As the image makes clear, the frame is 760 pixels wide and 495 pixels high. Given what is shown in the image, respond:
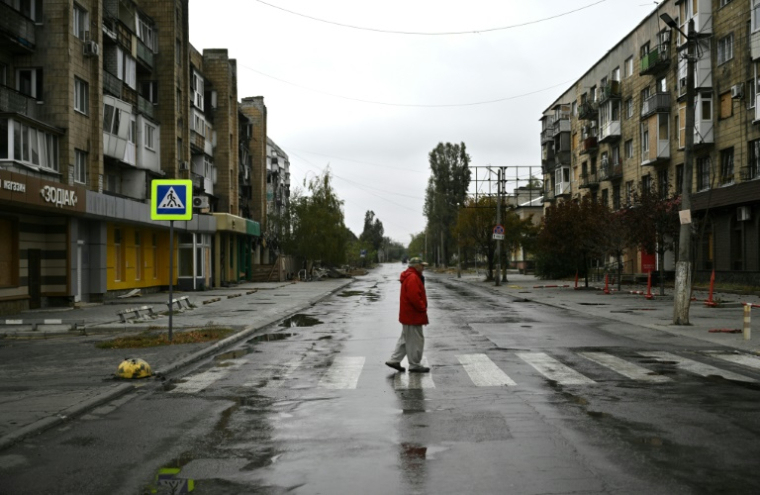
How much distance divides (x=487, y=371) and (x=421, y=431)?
403 centimetres

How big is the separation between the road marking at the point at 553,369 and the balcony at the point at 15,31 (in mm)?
20725

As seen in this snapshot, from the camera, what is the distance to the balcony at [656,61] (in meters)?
40.6

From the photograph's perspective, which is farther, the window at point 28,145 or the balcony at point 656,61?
the balcony at point 656,61

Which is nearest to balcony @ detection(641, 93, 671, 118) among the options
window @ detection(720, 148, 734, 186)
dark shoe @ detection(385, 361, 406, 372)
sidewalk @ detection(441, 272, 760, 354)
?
window @ detection(720, 148, 734, 186)

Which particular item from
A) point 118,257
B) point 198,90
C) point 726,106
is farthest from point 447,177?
point 118,257

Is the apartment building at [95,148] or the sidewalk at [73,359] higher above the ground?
the apartment building at [95,148]

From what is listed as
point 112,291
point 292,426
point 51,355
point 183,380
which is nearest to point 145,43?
point 112,291

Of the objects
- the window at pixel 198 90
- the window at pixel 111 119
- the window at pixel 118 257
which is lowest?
the window at pixel 118 257

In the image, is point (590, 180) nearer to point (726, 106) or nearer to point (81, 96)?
point (726, 106)

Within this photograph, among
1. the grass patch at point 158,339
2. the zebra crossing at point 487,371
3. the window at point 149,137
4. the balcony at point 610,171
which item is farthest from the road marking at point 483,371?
the balcony at point 610,171

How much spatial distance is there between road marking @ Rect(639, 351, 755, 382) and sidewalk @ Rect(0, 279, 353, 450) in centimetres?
782

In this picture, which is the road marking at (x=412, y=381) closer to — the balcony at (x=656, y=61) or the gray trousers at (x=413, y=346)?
the gray trousers at (x=413, y=346)

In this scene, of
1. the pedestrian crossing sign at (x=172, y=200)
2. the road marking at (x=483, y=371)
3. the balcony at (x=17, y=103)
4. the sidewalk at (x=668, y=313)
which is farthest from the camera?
the balcony at (x=17, y=103)

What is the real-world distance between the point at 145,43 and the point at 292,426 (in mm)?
33858
